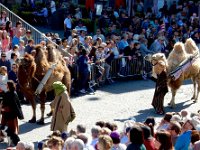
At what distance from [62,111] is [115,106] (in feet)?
15.9

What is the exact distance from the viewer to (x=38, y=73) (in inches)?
721

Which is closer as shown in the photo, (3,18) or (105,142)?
(105,142)

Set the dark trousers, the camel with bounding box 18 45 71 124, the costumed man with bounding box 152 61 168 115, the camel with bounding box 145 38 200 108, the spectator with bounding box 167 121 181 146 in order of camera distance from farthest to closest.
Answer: the dark trousers
the camel with bounding box 145 38 200 108
the costumed man with bounding box 152 61 168 115
the camel with bounding box 18 45 71 124
the spectator with bounding box 167 121 181 146

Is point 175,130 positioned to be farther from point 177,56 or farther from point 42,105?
point 177,56

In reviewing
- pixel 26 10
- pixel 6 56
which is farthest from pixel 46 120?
pixel 26 10

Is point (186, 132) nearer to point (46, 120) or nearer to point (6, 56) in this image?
point (46, 120)

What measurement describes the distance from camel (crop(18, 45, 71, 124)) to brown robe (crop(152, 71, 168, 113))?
2672mm

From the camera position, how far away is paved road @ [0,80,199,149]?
17.8 m

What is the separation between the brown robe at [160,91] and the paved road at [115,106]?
0.27 meters

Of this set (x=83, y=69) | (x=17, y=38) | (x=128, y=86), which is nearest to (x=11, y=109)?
(x=83, y=69)

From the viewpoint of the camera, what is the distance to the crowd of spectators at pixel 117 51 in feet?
38.6

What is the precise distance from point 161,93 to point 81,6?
15.9m

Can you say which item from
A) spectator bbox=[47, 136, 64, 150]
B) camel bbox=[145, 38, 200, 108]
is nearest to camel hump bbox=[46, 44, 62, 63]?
camel bbox=[145, 38, 200, 108]

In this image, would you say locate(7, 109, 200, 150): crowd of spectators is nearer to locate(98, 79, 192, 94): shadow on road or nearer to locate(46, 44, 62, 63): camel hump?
locate(46, 44, 62, 63): camel hump
